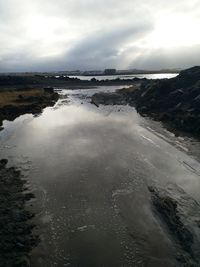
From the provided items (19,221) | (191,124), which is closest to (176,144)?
(191,124)

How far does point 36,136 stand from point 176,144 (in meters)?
16.7

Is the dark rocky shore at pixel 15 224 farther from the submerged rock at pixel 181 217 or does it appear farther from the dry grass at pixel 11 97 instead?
the dry grass at pixel 11 97

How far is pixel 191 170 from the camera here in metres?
26.7

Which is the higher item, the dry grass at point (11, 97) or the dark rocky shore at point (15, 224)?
the dark rocky shore at point (15, 224)

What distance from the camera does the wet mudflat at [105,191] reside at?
15.6m

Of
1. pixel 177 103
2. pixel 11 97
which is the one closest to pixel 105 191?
pixel 177 103

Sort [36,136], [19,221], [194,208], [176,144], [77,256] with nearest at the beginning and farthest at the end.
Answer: [77,256], [19,221], [194,208], [176,144], [36,136]

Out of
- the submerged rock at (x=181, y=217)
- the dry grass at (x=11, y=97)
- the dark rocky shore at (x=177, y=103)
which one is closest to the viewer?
the submerged rock at (x=181, y=217)

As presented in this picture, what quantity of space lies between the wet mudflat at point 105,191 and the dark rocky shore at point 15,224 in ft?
1.99

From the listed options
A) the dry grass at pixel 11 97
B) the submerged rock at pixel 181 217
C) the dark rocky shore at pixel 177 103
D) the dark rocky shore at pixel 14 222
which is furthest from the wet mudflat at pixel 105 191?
the dry grass at pixel 11 97

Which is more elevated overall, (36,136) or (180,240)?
(180,240)

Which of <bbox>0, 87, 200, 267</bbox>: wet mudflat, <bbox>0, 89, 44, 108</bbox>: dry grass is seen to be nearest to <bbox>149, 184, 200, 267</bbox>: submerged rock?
<bbox>0, 87, 200, 267</bbox>: wet mudflat

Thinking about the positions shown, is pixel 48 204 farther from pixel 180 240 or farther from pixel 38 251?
pixel 180 240

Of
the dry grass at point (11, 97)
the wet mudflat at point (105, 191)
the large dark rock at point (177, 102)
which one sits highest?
the wet mudflat at point (105, 191)
